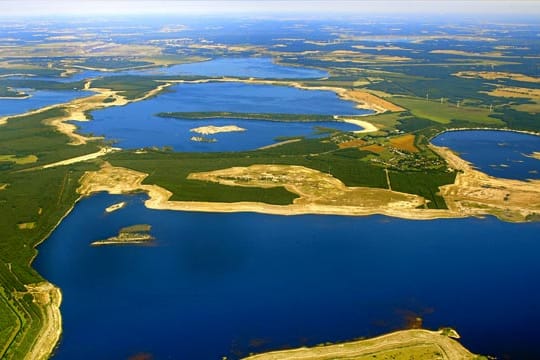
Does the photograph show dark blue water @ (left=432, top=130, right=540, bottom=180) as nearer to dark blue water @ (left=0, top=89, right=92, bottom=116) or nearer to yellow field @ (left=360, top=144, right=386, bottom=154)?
yellow field @ (left=360, top=144, right=386, bottom=154)

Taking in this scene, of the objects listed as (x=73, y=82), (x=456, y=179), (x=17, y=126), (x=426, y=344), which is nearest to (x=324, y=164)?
(x=456, y=179)

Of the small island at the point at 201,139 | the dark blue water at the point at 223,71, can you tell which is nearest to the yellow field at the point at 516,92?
the dark blue water at the point at 223,71

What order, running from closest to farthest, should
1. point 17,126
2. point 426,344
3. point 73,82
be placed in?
point 426,344, point 17,126, point 73,82

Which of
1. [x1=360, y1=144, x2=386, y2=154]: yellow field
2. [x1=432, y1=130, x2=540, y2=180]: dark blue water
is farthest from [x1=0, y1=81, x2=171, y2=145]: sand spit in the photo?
[x1=432, y1=130, x2=540, y2=180]: dark blue water

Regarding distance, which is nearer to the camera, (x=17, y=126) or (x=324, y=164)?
(x=324, y=164)

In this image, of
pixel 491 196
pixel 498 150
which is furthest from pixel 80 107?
pixel 491 196

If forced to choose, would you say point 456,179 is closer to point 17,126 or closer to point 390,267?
point 390,267
